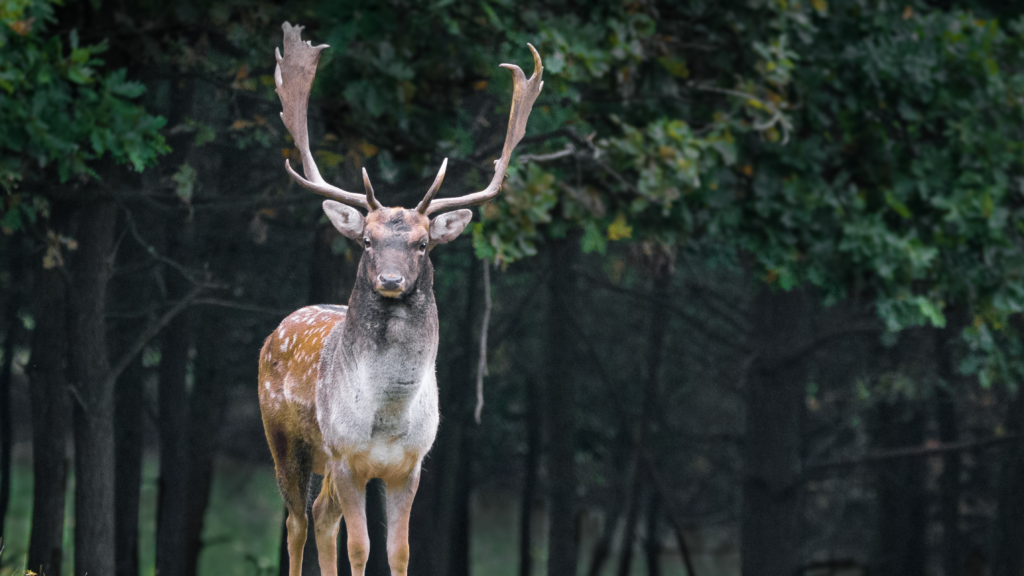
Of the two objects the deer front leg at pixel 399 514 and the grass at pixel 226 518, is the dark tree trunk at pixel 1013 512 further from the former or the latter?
the grass at pixel 226 518

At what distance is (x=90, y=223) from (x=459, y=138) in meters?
2.73

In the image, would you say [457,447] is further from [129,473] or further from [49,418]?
[49,418]

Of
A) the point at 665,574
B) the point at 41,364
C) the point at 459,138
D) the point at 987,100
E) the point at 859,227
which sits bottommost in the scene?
the point at 665,574

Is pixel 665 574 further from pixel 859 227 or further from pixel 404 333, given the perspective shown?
pixel 404 333

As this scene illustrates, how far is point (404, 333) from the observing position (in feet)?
13.7

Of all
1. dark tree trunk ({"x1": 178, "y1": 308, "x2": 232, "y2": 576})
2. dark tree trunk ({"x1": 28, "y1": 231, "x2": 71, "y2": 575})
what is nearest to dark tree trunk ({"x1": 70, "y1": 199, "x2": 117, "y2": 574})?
dark tree trunk ({"x1": 28, "y1": 231, "x2": 71, "y2": 575})

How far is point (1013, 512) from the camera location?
12961 mm

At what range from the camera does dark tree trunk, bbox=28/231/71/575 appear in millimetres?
9320

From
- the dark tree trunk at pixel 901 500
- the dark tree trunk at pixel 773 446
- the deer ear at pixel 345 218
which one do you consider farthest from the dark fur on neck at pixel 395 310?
the dark tree trunk at pixel 901 500

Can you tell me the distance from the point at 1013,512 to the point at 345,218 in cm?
1120

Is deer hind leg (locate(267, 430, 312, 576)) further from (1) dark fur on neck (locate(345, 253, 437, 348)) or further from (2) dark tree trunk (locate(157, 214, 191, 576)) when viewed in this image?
(2) dark tree trunk (locate(157, 214, 191, 576))

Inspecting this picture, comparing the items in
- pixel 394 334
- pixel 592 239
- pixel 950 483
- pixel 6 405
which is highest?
pixel 592 239

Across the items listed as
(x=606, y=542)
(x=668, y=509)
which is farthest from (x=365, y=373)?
(x=606, y=542)

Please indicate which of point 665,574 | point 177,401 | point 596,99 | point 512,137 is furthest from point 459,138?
point 665,574
